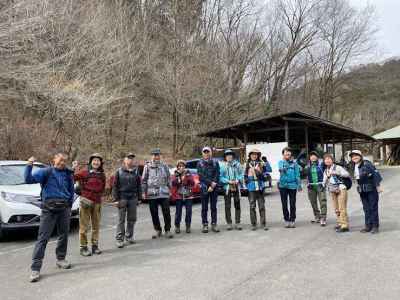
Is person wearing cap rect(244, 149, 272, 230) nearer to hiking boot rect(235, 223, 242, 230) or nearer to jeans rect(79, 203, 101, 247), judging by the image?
hiking boot rect(235, 223, 242, 230)

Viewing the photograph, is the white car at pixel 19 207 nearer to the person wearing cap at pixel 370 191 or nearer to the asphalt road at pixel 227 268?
the asphalt road at pixel 227 268

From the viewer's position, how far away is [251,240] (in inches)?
280

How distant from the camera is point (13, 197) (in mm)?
7797

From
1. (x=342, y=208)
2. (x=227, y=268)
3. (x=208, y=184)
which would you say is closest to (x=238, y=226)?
(x=208, y=184)

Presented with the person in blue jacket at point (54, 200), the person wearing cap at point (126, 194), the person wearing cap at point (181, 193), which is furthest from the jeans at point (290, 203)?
the person in blue jacket at point (54, 200)

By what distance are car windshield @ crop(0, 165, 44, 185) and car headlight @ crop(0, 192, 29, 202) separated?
0.70 metres

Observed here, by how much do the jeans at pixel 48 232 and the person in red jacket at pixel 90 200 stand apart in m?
0.69

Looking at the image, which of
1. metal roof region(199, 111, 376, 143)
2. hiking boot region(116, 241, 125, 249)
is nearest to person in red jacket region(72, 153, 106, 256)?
hiking boot region(116, 241, 125, 249)

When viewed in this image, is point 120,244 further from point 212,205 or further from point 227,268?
point 227,268

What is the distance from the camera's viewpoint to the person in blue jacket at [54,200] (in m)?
5.42

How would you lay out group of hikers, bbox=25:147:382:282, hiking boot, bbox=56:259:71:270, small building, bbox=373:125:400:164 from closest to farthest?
hiking boot, bbox=56:259:71:270
group of hikers, bbox=25:147:382:282
small building, bbox=373:125:400:164

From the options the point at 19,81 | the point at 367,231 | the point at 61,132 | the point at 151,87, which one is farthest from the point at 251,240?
the point at 151,87

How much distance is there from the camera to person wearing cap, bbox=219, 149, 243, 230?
8266mm

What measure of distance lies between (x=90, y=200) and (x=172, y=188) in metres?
2.02
